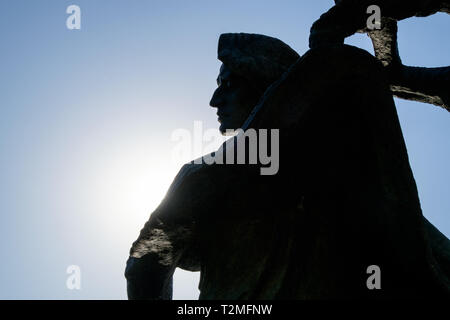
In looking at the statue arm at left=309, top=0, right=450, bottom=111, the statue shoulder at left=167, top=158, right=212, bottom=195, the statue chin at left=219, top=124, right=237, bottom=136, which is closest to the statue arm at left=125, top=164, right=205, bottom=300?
the statue shoulder at left=167, top=158, right=212, bottom=195

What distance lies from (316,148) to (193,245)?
33.3 inches

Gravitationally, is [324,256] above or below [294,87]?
below

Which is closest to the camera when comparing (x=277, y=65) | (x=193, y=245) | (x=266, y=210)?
(x=266, y=210)

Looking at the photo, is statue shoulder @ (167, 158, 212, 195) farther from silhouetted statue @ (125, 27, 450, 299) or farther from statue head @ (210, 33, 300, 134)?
statue head @ (210, 33, 300, 134)

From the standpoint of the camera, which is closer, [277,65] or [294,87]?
[294,87]

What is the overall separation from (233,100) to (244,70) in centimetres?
23

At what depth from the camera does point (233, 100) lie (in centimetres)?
344

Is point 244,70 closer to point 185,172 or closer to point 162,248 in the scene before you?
point 185,172

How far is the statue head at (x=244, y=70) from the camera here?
3270mm

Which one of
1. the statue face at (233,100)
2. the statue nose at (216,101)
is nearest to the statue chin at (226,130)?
the statue face at (233,100)

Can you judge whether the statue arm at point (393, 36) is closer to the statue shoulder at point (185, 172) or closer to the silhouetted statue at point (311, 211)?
the silhouetted statue at point (311, 211)
